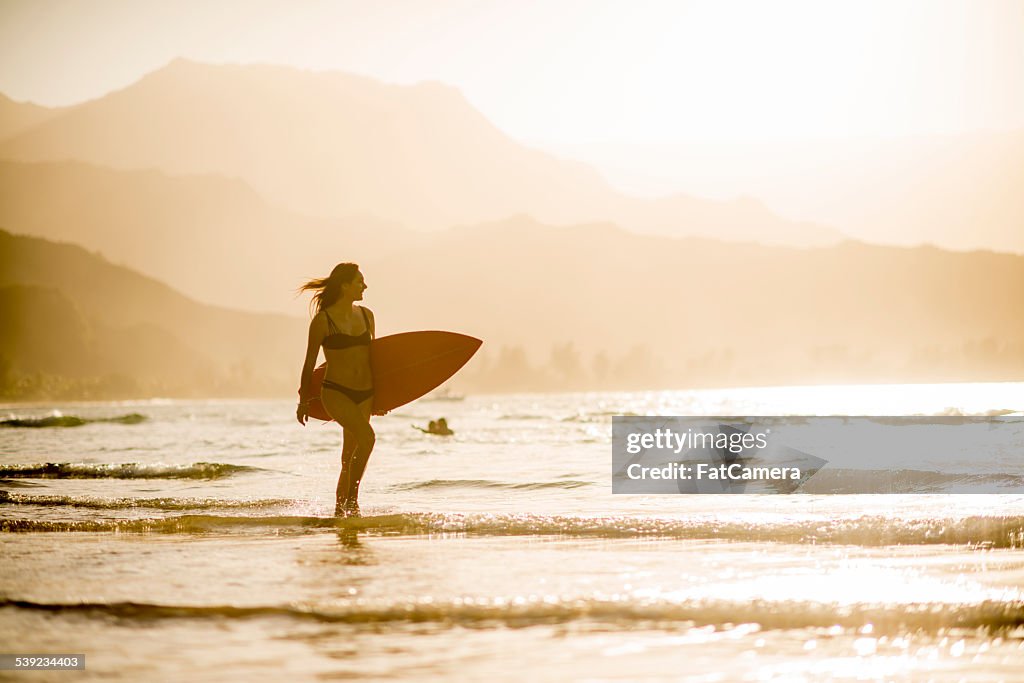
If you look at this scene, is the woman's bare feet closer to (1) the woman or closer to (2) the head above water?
(1) the woman

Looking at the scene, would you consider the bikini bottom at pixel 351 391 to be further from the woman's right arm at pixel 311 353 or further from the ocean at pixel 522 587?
the ocean at pixel 522 587

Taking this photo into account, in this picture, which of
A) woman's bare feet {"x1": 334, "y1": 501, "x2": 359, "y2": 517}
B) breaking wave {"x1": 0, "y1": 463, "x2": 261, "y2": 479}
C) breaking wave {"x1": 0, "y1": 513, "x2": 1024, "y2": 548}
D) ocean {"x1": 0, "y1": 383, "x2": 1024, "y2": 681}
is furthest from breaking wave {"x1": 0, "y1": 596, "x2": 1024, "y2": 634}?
breaking wave {"x1": 0, "y1": 463, "x2": 261, "y2": 479}

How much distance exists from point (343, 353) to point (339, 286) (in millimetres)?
690

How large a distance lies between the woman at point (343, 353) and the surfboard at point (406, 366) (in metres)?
0.93

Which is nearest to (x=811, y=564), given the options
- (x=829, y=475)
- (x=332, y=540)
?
(x=332, y=540)

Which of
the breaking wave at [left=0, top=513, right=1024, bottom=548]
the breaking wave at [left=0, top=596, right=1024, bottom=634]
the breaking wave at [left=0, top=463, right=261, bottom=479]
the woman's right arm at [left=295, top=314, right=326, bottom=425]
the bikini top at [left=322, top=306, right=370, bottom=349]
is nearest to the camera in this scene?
the breaking wave at [left=0, top=596, right=1024, bottom=634]

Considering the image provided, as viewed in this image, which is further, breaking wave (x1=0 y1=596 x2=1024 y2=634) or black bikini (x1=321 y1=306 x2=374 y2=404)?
black bikini (x1=321 y1=306 x2=374 y2=404)

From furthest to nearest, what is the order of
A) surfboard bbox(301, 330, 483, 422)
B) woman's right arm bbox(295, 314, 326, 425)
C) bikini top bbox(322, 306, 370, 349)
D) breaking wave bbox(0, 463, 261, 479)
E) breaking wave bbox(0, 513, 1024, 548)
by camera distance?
breaking wave bbox(0, 463, 261, 479), surfboard bbox(301, 330, 483, 422), bikini top bbox(322, 306, 370, 349), woman's right arm bbox(295, 314, 326, 425), breaking wave bbox(0, 513, 1024, 548)

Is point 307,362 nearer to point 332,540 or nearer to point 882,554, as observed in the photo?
point 332,540

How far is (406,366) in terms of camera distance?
11.9m

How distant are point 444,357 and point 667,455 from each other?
825 centimetres

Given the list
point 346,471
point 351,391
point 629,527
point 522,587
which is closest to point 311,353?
point 351,391

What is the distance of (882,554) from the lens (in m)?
7.70

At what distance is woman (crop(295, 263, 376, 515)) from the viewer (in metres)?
10.0
